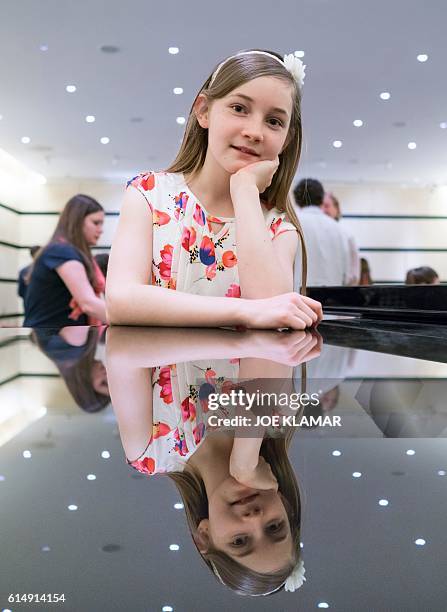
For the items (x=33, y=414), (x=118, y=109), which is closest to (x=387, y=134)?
(x=118, y=109)

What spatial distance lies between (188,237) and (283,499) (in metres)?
0.85

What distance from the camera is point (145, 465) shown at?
162 mm

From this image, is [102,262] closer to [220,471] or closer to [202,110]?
[202,110]

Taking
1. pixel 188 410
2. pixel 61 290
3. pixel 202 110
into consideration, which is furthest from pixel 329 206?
pixel 188 410

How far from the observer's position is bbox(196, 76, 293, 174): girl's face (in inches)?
35.4

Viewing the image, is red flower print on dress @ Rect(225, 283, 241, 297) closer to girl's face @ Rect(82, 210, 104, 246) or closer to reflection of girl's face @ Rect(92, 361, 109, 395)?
reflection of girl's face @ Rect(92, 361, 109, 395)

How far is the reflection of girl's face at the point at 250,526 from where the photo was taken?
0.12 metres

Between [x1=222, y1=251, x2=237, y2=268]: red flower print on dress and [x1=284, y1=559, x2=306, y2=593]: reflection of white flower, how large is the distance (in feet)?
2.93

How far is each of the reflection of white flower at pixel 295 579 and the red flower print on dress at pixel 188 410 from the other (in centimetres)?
10

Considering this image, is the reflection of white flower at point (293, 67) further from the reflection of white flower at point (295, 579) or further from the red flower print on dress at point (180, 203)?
the reflection of white flower at point (295, 579)

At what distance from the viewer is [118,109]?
16.0 ft

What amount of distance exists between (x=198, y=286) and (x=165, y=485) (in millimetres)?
838

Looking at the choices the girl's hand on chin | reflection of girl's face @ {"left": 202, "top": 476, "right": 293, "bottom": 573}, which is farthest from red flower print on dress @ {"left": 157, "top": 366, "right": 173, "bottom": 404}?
the girl's hand on chin

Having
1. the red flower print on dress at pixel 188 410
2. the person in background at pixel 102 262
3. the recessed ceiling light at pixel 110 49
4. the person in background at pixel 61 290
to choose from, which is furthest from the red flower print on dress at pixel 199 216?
the recessed ceiling light at pixel 110 49
